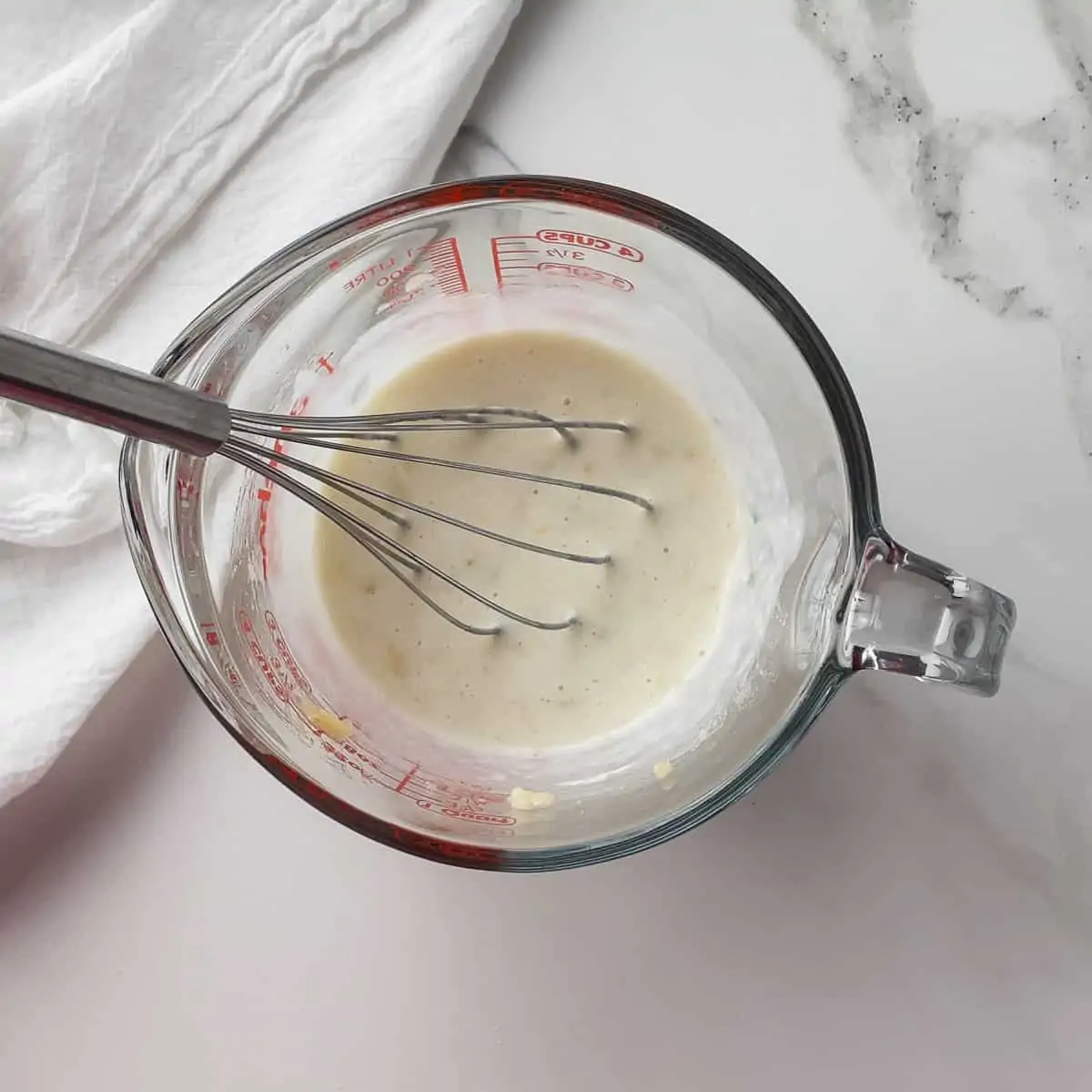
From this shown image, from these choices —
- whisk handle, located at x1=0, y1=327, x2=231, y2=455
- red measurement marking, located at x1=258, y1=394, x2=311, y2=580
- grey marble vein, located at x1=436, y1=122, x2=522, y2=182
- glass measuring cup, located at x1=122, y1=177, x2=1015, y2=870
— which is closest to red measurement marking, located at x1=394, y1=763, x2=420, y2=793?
glass measuring cup, located at x1=122, y1=177, x2=1015, y2=870

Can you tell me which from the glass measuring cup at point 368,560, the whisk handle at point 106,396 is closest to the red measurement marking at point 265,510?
the glass measuring cup at point 368,560

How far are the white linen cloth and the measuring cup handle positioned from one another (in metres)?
0.41

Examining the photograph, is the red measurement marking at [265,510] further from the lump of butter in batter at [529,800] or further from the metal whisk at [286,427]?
the lump of butter in batter at [529,800]

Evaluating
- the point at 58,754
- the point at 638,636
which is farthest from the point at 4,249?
the point at 638,636

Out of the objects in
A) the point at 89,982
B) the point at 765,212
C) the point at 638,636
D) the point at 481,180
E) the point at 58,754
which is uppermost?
the point at 765,212

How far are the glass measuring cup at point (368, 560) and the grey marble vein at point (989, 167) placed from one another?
166 millimetres

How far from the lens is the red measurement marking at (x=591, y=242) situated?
2.20 ft

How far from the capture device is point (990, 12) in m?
0.74

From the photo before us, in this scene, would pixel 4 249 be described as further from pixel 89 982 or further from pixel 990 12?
pixel 990 12

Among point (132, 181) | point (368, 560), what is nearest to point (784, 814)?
point (368, 560)

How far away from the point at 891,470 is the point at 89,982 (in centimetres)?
62

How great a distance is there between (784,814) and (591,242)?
1.22 ft

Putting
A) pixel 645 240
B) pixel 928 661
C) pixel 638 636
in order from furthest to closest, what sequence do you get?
pixel 638 636
pixel 645 240
pixel 928 661

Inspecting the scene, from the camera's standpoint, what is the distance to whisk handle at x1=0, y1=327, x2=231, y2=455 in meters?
0.43
